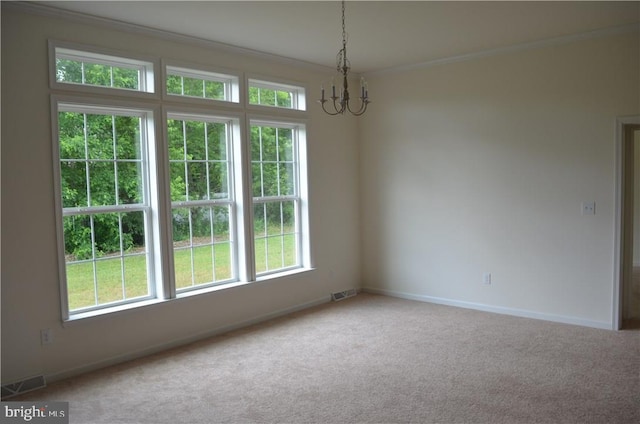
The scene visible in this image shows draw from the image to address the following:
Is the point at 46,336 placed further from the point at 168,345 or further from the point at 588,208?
the point at 588,208

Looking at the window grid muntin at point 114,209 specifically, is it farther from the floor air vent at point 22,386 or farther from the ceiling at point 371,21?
the ceiling at point 371,21

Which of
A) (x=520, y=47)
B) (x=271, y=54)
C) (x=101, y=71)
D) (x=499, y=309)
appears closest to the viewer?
(x=101, y=71)

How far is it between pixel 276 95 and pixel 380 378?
3220 mm

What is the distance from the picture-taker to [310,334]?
488 centimetres

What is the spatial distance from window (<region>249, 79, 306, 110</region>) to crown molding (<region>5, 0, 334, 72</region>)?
10.0 inches

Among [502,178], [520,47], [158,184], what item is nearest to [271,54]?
[158,184]

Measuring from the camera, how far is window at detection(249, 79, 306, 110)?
209 inches

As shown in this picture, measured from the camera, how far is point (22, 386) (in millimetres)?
3646

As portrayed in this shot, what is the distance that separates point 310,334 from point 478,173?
251cm

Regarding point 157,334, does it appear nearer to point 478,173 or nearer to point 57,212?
point 57,212

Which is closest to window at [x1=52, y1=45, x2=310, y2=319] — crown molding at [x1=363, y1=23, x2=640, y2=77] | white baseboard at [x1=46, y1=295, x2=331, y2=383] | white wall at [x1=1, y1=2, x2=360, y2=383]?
white wall at [x1=1, y1=2, x2=360, y2=383]

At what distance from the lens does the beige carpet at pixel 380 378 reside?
10.6ft

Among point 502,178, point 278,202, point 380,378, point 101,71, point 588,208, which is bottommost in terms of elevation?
point 380,378

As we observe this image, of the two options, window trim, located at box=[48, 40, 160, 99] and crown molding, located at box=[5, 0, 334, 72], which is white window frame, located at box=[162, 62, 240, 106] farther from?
crown molding, located at box=[5, 0, 334, 72]
